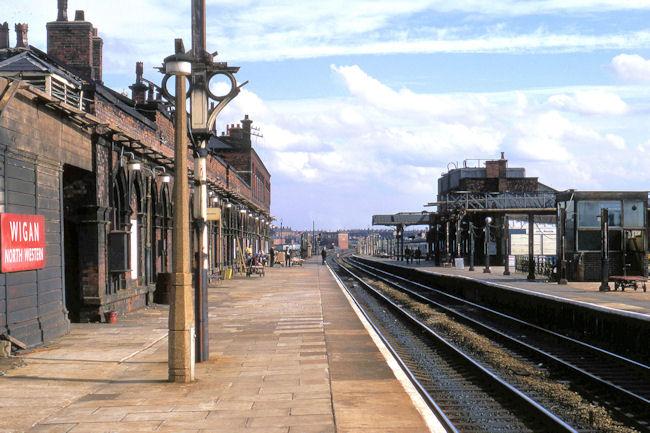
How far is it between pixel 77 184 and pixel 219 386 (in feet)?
33.2

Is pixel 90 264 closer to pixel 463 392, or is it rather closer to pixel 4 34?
pixel 463 392

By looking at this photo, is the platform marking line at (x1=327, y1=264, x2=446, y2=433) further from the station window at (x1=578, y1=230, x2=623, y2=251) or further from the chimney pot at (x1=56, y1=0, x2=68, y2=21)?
the chimney pot at (x1=56, y1=0, x2=68, y2=21)

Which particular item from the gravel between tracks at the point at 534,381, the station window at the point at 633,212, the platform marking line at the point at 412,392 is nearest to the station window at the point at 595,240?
the station window at the point at 633,212

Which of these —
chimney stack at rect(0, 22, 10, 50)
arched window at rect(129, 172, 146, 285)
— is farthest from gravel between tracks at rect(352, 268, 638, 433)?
chimney stack at rect(0, 22, 10, 50)

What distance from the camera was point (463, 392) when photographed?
1186 centimetres

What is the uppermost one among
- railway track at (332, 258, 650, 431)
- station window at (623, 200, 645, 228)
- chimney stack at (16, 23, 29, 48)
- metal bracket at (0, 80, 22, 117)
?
chimney stack at (16, 23, 29, 48)

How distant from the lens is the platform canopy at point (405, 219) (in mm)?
95250

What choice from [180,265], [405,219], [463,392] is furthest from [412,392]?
[405,219]

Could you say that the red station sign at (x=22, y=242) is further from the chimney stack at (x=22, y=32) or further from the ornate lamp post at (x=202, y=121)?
the chimney stack at (x=22, y=32)

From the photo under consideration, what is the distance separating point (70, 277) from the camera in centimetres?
1862

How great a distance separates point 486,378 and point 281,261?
60926 mm

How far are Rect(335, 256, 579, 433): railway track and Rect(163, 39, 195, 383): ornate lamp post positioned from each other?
303 cm

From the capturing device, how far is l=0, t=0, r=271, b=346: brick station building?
1355cm

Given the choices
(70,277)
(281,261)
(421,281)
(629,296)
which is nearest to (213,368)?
(70,277)
